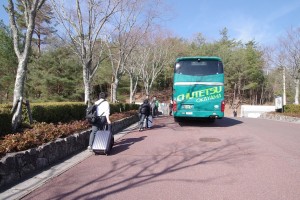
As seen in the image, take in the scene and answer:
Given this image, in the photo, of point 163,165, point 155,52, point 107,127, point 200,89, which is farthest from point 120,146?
point 155,52

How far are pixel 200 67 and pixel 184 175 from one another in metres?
8.25

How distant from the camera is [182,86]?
12.5 metres

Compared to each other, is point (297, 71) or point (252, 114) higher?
point (297, 71)

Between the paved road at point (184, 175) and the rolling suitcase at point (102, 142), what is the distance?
0.19m

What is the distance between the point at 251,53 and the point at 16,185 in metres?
47.7

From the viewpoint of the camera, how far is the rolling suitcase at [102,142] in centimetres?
663

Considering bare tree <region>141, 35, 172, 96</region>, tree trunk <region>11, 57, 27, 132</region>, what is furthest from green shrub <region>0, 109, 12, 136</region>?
bare tree <region>141, 35, 172, 96</region>

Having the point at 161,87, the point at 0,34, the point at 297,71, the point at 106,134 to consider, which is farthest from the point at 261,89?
the point at 106,134

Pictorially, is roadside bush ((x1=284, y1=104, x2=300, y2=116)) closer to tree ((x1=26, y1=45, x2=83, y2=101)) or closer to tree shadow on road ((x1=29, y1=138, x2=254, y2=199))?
tree shadow on road ((x1=29, y1=138, x2=254, y2=199))

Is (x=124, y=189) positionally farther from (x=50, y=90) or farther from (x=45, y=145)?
(x=50, y=90)

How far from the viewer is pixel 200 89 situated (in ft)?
40.4

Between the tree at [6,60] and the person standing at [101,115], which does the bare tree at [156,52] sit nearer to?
the tree at [6,60]

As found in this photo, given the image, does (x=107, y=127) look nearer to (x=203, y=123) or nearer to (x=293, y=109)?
(x=203, y=123)

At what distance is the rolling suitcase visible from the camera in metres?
6.63
